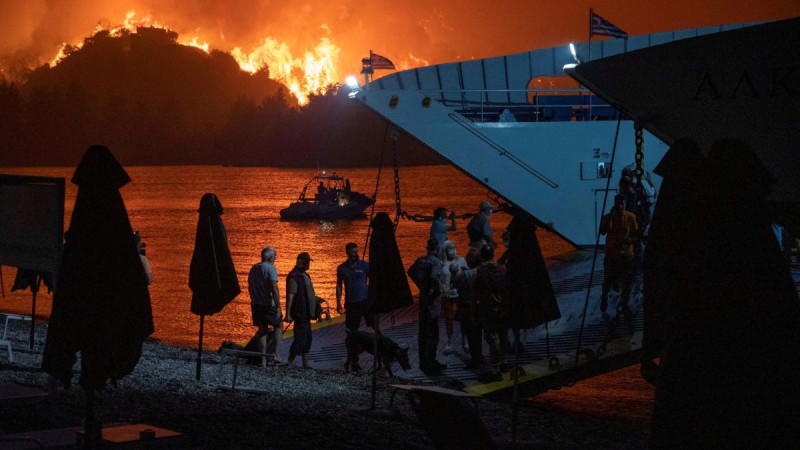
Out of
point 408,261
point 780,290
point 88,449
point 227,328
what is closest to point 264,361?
point 88,449

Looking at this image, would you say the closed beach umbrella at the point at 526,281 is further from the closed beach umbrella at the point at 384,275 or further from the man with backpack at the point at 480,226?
the man with backpack at the point at 480,226

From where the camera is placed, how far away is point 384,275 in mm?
12391

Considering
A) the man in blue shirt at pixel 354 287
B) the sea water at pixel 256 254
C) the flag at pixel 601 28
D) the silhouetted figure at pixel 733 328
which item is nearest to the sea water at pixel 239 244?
the sea water at pixel 256 254

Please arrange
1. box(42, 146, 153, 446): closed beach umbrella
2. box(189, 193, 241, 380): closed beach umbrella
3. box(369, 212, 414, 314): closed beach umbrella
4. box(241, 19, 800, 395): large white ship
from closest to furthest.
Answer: box(42, 146, 153, 446): closed beach umbrella < box(241, 19, 800, 395): large white ship < box(369, 212, 414, 314): closed beach umbrella < box(189, 193, 241, 380): closed beach umbrella

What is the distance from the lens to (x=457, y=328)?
57.2 ft

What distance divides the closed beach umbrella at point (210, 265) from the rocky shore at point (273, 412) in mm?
912

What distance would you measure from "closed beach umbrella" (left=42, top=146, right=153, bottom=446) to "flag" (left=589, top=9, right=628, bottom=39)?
2044 cm

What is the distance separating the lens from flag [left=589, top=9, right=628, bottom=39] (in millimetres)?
27047

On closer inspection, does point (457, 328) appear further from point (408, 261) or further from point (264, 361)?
point (408, 261)

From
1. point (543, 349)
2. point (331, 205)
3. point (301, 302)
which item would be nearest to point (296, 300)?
point (301, 302)

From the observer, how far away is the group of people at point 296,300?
14648 millimetres

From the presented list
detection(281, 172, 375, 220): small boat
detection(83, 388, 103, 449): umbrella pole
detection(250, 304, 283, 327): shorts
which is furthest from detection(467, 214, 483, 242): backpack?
detection(281, 172, 375, 220): small boat

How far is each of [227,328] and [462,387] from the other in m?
21.0

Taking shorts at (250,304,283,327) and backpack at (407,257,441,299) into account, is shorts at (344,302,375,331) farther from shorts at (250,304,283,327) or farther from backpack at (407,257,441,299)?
shorts at (250,304,283,327)
